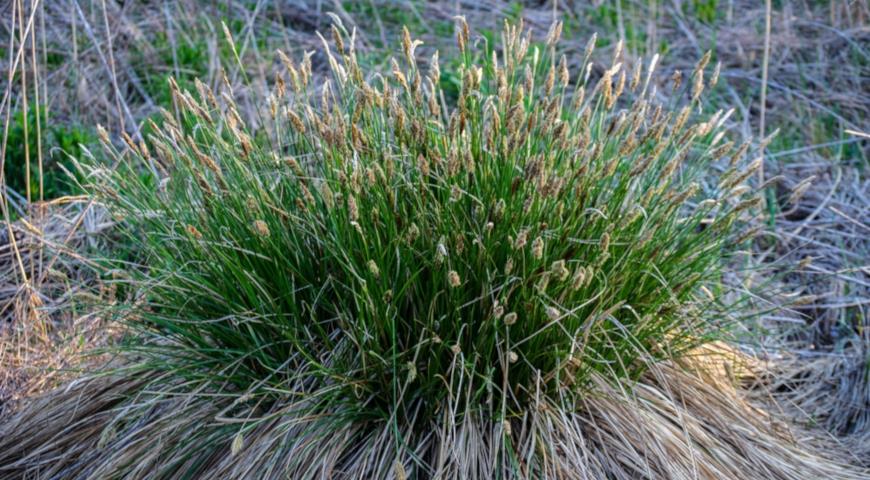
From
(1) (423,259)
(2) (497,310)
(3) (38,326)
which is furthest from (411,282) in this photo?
(3) (38,326)

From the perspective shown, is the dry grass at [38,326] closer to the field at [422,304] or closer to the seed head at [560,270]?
the field at [422,304]

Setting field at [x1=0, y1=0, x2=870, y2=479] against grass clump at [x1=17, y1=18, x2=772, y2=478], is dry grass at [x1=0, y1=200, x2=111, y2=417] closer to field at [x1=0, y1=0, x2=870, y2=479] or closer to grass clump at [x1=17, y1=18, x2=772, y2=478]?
field at [x1=0, y1=0, x2=870, y2=479]

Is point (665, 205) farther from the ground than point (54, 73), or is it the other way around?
point (665, 205)

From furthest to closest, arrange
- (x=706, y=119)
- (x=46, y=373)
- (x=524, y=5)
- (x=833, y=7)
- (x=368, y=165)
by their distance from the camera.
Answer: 1. (x=524, y=5)
2. (x=833, y=7)
3. (x=706, y=119)
4. (x=46, y=373)
5. (x=368, y=165)

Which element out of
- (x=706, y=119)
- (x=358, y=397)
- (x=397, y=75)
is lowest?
(x=706, y=119)

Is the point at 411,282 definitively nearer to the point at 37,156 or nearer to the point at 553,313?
the point at 553,313

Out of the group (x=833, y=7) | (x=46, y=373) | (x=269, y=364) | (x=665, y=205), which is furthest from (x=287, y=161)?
(x=833, y=7)

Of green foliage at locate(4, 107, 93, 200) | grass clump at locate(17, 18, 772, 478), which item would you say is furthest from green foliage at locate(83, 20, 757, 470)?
green foliage at locate(4, 107, 93, 200)

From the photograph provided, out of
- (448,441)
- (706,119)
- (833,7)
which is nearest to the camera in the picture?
(448,441)

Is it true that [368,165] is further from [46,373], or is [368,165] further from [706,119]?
[706,119]
